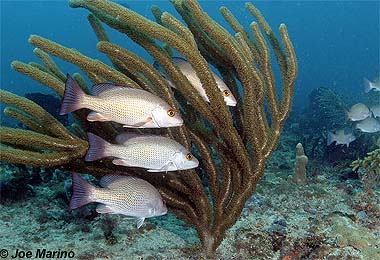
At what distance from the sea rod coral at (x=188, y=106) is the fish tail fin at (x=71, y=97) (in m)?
0.53

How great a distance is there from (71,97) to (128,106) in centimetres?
42

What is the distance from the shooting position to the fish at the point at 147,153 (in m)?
2.90

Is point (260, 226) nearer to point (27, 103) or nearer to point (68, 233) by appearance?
point (68, 233)

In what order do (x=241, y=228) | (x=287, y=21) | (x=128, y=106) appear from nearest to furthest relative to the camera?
(x=128, y=106), (x=241, y=228), (x=287, y=21)

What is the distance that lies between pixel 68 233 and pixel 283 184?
10.9 feet

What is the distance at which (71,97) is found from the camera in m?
2.79

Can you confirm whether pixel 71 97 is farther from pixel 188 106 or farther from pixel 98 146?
pixel 188 106

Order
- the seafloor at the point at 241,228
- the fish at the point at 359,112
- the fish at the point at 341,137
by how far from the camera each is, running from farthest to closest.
→ the fish at the point at 359,112 → the fish at the point at 341,137 → the seafloor at the point at 241,228

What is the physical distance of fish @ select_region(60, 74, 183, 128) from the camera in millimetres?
2781

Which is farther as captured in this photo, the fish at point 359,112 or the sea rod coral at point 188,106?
the fish at point 359,112

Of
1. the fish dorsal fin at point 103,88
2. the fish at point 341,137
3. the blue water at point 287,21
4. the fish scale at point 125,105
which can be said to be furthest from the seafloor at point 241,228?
the blue water at point 287,21

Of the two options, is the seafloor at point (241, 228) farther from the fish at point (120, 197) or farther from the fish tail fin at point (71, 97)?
the fish tail fin at point (71, 97)

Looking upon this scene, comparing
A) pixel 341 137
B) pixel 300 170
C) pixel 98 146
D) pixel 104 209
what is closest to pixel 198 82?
pixel 98 146

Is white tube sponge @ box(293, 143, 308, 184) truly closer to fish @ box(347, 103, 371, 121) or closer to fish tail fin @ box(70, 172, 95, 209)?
fish @ box(347, 103, 371, 121)
